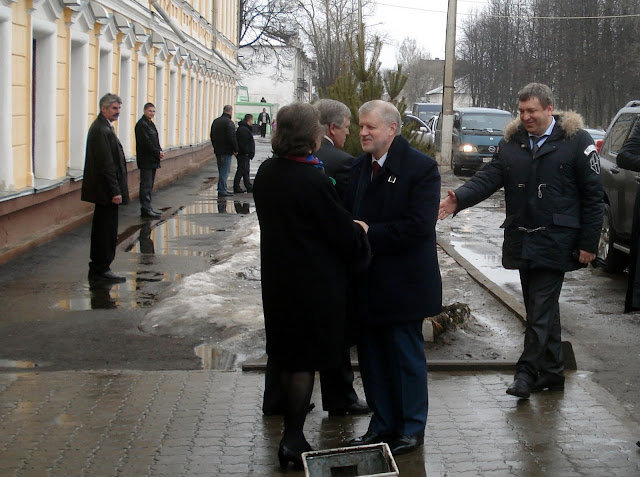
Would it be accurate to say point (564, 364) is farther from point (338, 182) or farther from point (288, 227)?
point (288, 227)

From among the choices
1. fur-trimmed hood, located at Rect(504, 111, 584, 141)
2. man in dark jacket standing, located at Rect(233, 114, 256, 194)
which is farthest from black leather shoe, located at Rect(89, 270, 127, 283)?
man in dark jacket standing, located at Rect(233, 114, 256, 194)

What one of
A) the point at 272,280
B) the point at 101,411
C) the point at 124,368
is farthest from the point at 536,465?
the point at 124,368

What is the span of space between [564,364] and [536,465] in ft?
6.33

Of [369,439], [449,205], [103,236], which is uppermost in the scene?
[449,205]

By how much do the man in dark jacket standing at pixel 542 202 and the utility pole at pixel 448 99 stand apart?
855 inches

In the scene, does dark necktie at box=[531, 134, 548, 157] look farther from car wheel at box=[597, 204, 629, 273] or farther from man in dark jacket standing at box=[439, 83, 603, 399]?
car wheel at box=[597, 204, 629, 273]

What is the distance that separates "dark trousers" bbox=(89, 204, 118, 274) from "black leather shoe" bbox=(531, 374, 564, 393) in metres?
4.97

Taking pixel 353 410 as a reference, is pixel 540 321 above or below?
above

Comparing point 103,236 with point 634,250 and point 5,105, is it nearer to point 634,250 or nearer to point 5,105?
point 5,105

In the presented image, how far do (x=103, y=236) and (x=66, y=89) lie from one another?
5.50 meters

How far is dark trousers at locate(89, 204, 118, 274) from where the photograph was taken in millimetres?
9546

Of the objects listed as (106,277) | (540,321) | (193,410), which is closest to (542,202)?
(540,321)

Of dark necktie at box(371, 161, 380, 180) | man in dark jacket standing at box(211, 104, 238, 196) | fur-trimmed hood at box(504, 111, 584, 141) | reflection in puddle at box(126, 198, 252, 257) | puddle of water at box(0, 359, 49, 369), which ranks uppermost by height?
fur-trimmed hood at box(504, 111, 584, 141)

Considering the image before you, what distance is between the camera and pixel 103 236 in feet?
31.6
